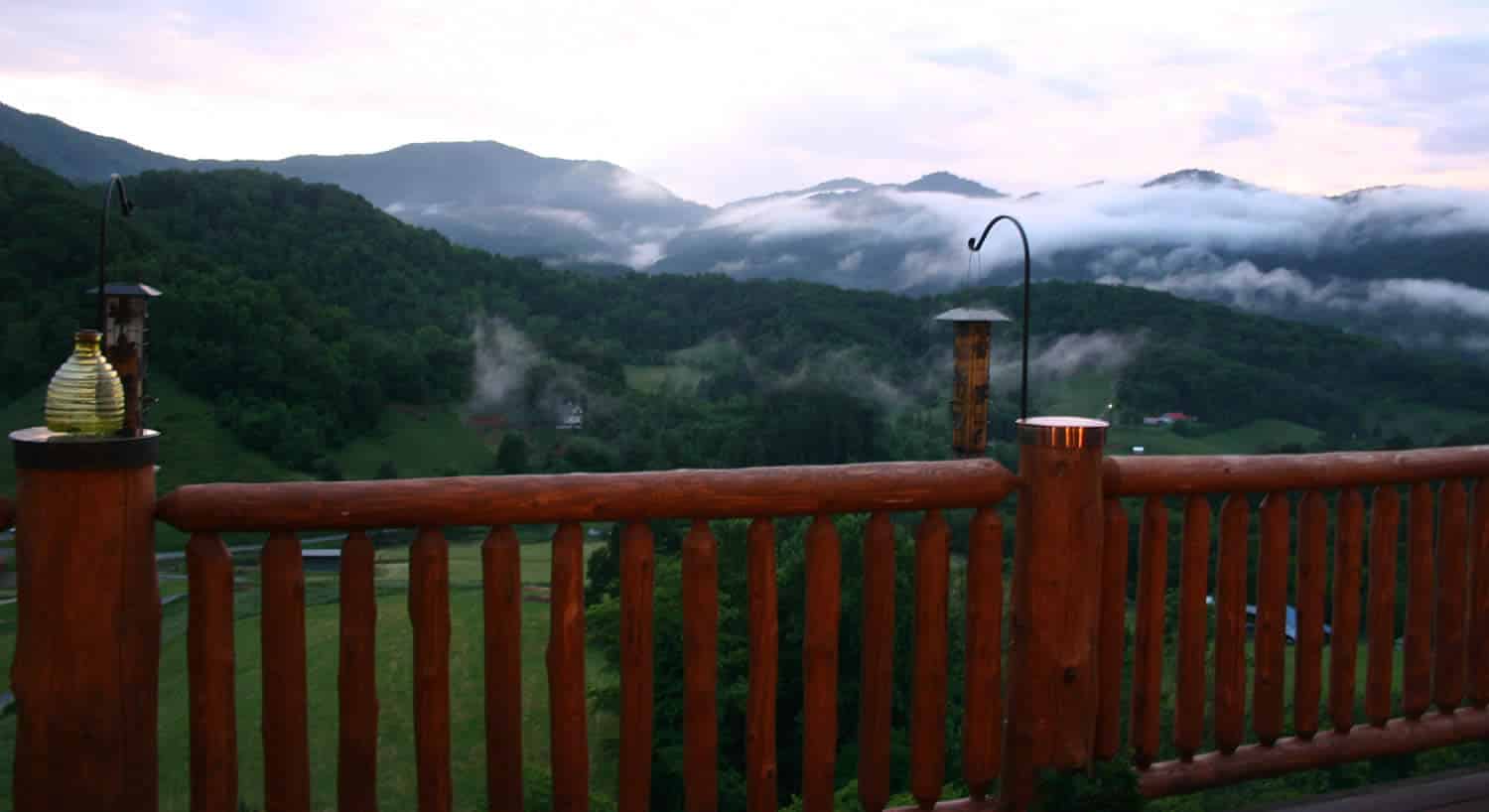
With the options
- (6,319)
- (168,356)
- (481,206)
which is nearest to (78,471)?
(6,319)

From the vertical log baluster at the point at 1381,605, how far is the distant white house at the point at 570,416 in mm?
34693

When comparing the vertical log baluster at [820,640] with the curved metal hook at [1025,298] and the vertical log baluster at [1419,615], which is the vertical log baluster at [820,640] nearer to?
the curved metal hook at [1025,298]

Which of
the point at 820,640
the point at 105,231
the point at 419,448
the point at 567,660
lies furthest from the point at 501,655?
the point at 419,448

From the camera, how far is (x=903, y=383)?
33.4 metres

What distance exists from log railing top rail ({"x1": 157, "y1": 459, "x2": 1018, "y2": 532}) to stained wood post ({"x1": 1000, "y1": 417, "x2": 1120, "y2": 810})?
0.55ft

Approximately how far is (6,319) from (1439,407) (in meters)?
44.9

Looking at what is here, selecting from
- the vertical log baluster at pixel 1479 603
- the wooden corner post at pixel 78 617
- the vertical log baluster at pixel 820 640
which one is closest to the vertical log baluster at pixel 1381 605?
the vertical log baluster at pixel 1479 603

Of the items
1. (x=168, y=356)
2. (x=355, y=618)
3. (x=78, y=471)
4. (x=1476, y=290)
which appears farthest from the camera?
(x=1476, y=290)

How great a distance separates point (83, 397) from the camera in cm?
174

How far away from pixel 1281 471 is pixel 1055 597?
28.0 inches

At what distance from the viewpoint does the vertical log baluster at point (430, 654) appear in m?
1.92

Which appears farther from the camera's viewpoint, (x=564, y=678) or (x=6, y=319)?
(x=6, y=319)

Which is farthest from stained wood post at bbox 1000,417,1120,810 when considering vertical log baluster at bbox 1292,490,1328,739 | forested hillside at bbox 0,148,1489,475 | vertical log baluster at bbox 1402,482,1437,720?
forested hillside at bbox 0,148,1489,475

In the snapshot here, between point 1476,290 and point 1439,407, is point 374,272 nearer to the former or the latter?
point 1439,407
